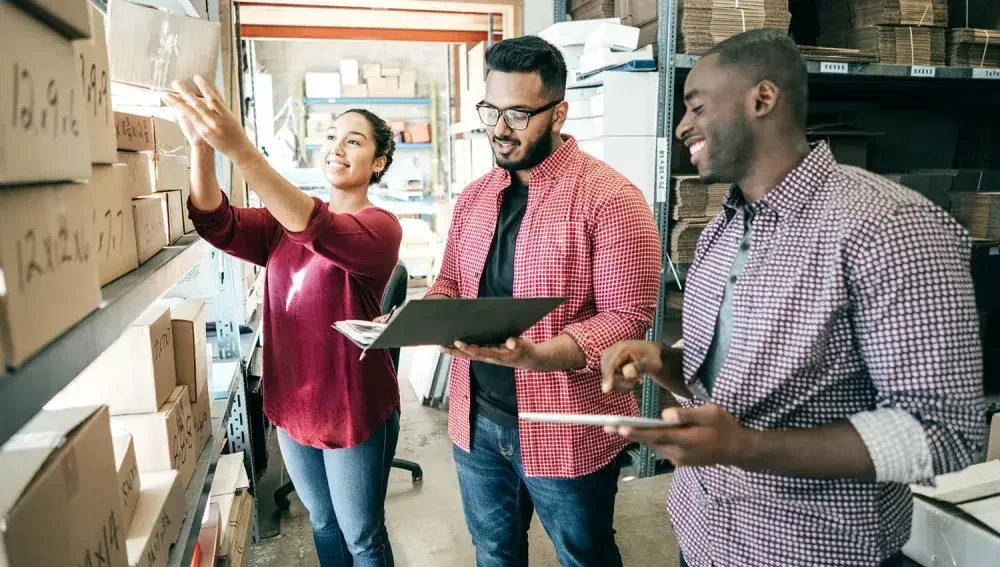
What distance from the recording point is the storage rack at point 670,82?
2.76 meters

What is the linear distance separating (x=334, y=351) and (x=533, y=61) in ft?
2.93

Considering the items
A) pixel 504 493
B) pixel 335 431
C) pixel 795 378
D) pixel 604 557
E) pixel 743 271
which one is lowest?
pixel 604 557

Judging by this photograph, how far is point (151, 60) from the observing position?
3.39 ft

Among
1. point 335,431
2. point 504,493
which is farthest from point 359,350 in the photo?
point 504,493

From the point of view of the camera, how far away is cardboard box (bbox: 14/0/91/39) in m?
0.59

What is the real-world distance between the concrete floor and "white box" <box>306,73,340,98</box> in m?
5.86

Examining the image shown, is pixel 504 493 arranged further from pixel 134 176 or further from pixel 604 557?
pixel 134 176

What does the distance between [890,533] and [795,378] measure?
31 cm

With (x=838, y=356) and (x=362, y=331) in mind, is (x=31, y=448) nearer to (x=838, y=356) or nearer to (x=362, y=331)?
(x=362, y=331)

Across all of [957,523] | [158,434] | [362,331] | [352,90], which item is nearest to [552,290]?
[362,331]

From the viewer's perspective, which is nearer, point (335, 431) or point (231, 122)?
point (231, 122)

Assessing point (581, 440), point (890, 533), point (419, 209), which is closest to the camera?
point (890, 533)

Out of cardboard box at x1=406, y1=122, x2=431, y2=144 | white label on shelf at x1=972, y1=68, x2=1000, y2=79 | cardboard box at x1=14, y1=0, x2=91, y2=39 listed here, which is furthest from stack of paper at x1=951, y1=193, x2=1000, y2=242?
cardboard box at x1=406, y1=122, x2=431, y2=144

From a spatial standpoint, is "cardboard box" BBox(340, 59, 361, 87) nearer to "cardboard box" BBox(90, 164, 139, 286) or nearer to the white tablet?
"cardboard box" BBox(90, 164, 139, 286)
